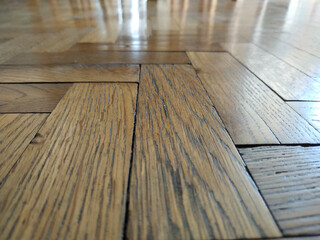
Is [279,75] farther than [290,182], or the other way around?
[279,75]

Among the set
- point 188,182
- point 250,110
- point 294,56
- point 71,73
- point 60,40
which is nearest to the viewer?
point 188,182

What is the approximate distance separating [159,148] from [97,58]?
39 centimetres

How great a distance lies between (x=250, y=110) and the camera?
34 centimetres

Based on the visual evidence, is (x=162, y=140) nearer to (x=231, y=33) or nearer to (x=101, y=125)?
(x=101, y=125)

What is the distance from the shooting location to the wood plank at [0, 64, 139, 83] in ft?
1.42

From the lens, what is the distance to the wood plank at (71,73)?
1.42ft

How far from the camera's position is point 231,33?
2.80 feet

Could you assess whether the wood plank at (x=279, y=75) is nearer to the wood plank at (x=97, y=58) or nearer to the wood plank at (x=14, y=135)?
the wood plank at (x=97, y=58)

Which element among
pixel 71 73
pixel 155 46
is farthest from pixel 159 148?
pixel 155 46

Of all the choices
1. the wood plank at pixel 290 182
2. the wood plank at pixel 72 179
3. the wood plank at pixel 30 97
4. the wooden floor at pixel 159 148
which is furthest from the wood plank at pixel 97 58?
the wood plank at pixel 290 182

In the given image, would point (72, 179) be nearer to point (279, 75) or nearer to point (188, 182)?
point (188, 182)

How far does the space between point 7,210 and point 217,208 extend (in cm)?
19

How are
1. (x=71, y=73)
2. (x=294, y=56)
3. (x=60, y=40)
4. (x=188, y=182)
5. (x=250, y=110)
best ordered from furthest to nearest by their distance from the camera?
(x=60, y=40), (x=294, y=56), (x=71, y=73), (x=250, y=110), (x=188, y=182)

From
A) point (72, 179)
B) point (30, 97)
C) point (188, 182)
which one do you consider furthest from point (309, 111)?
point (30, 97)
